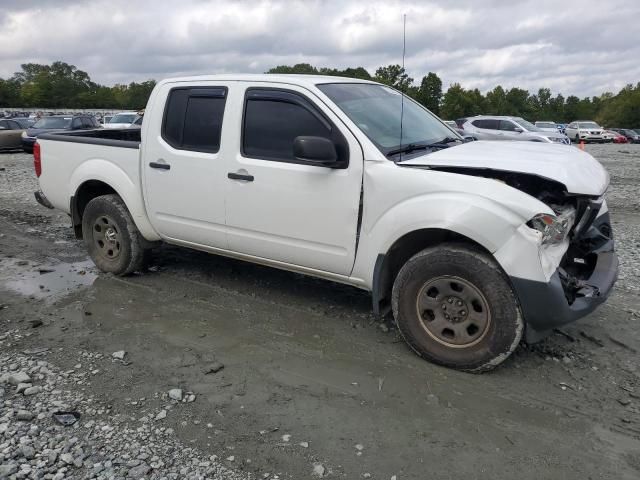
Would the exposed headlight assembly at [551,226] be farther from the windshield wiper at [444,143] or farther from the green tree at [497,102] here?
the green tree at [497,102]

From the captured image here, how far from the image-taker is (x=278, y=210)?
4.38 meters

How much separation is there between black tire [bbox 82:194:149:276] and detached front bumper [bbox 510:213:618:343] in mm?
3775

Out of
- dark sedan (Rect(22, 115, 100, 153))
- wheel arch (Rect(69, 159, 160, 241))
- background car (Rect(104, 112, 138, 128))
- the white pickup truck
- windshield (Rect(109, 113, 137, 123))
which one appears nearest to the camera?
the white pickup truck

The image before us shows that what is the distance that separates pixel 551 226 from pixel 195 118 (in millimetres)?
3114

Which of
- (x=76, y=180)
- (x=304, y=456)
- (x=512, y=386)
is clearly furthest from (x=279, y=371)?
(x=76, y=180)

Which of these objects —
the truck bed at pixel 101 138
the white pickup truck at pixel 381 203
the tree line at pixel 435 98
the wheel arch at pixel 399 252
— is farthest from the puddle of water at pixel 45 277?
the tree line at pixel 435 98

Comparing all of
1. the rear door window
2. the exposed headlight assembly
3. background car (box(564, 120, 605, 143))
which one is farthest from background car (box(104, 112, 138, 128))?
background car (box(564, 120, 605, 143))

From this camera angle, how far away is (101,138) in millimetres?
6250

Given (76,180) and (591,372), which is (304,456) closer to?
(591,372)

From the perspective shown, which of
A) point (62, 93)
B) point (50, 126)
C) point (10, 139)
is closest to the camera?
point (10, 139)

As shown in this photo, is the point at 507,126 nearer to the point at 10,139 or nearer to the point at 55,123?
the point at 55,123

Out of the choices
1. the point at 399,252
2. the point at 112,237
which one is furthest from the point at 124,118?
the point at 399,252

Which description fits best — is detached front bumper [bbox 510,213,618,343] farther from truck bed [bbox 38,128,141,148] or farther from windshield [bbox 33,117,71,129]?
windshield [bbox 33,117,71,129]

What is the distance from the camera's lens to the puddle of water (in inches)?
216
